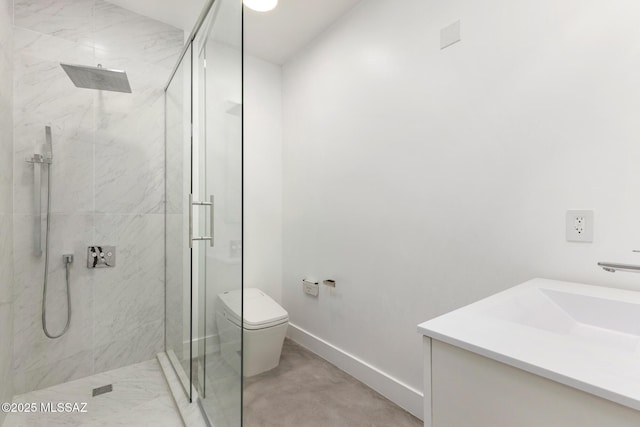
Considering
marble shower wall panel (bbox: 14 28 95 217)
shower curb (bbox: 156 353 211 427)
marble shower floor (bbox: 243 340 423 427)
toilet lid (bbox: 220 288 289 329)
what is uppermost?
marble shower wall panel (bbox: 14 28 95 217)

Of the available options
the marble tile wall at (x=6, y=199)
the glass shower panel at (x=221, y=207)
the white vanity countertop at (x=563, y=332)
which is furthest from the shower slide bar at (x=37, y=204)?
the white vanity countertop at (x=563, y=332)

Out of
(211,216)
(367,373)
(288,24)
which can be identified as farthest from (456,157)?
(288,24)

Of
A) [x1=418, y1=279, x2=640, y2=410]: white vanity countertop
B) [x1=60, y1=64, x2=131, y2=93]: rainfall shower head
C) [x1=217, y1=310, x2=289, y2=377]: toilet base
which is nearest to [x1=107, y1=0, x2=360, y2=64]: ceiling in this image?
[x1=60, y1=64, x2=131, y2=93]: rainfall shower head

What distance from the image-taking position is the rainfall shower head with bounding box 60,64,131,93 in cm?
156

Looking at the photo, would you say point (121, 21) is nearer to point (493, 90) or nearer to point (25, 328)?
point (25, 328)

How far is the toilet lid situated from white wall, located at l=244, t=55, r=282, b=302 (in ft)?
1.09

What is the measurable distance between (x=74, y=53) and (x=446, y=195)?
2510 mm

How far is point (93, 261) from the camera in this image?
1983mm

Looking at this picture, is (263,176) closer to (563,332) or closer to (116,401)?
(116,401)

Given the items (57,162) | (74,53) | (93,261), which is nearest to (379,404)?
(93,261)

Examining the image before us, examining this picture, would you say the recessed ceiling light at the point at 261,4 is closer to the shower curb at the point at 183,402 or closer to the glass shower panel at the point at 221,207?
the glass shower panel at the point at 221,207

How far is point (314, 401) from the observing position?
5.75ft

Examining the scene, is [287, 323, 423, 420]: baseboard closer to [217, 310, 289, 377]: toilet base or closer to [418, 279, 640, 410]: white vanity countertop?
[217, 310, 289, 377]: toilet base

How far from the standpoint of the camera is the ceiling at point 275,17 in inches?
80.4
